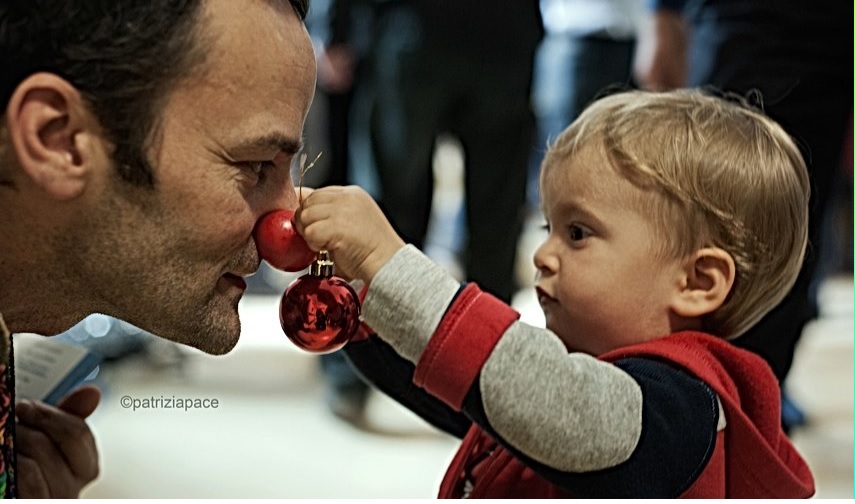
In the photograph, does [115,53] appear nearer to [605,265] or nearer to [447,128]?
[605,265]

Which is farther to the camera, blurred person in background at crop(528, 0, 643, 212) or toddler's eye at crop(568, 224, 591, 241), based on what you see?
blurred person in background at crop(528, 0, 643, 212)

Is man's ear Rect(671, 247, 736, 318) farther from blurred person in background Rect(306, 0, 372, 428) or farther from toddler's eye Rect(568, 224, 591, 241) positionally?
blurred person in background Rect(306, 0, 372, 428)

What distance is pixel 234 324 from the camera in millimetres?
943

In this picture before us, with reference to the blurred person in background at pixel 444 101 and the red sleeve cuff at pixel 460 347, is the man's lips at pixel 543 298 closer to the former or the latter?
the red sleeve cuff at pixel 460 347

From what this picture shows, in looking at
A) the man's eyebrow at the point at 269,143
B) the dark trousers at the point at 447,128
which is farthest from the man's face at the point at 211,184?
the dark trousers at the point at 447,128

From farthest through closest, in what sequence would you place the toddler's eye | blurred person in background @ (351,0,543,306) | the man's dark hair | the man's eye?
1. blurred person in background @ (351,0,543,306)
2. the toddler's eye
3. the man's eye
4. the man's dark hair

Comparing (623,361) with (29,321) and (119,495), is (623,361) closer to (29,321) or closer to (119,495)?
(29,321)

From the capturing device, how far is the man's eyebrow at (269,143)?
2.89 ft

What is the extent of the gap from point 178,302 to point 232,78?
20 centimetres

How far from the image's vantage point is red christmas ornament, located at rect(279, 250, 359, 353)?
0.91 metres

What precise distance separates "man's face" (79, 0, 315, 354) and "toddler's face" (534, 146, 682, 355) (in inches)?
10.9

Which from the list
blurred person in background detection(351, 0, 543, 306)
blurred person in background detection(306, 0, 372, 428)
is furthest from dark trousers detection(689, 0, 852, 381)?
blurred person in background detection(306, 0, 372, 428)

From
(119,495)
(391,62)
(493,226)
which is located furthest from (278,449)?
(391,62)

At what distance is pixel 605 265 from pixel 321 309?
0.28 metres
